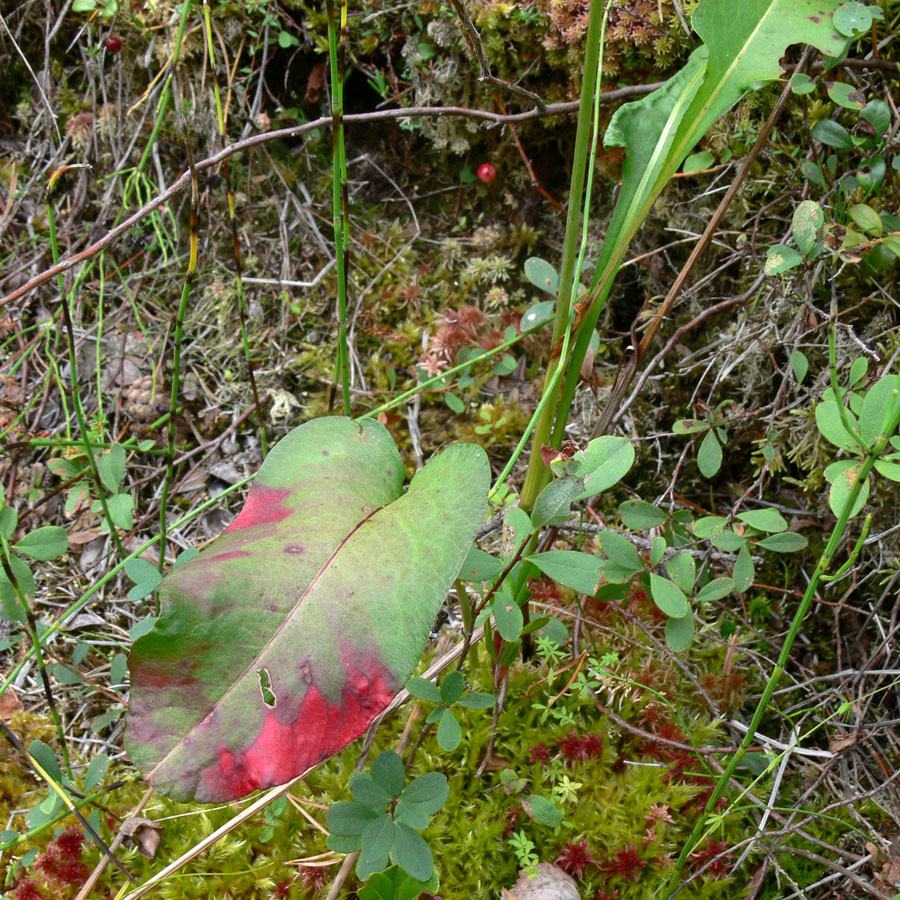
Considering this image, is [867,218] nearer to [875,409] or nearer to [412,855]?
[875,409]

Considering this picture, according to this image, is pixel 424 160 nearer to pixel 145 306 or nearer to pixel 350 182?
pixel 350 182

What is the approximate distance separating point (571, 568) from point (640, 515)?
269mm

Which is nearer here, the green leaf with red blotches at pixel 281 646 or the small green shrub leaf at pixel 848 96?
the green leaf with red blotches at pixel 281 646

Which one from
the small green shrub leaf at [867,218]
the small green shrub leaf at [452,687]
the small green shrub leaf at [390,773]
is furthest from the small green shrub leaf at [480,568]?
the small green shrub leaf at [867,218]

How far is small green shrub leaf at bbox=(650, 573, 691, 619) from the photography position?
1.05 metres

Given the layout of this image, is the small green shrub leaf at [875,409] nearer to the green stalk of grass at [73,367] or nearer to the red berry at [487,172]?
the green stalk of grass at [73,367]

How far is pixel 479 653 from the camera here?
53.9 inches

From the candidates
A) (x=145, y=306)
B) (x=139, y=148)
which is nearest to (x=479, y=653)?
(x=145, y=306)

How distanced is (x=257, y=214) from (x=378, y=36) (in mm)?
609

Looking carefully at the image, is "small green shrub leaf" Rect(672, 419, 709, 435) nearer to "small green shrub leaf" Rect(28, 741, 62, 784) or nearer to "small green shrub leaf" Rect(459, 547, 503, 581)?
"small green shrub leaf" Rect(459, 547, 503, 581)

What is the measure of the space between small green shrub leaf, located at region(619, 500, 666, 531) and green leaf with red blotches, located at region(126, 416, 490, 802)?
390 mm

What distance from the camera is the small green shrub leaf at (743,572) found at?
1.10 meters

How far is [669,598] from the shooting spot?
106 cm

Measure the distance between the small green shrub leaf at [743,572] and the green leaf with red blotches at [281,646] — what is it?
0.51 m
